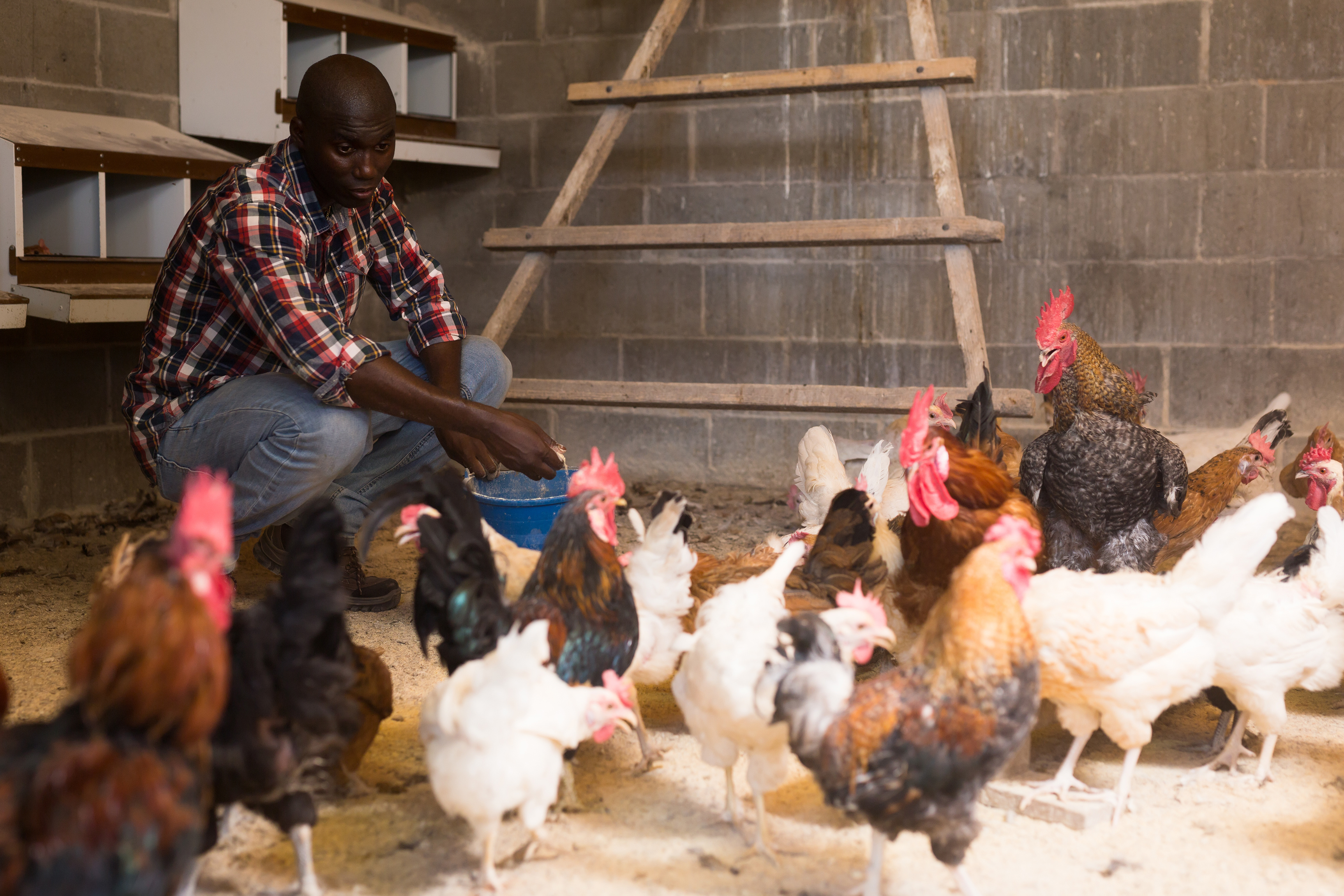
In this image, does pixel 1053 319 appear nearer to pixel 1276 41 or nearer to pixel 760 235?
pixel 760 235

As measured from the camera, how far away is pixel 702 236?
4594mm

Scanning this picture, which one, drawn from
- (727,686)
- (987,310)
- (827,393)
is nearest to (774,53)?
(987,310)

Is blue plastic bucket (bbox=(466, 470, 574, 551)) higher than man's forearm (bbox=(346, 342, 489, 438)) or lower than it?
lower

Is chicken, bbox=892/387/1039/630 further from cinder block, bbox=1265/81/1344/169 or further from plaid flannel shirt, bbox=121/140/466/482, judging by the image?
cinder block, bbox=1265/81/1344/169

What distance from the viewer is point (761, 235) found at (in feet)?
14.8

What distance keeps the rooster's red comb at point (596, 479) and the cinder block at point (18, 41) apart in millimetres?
3565

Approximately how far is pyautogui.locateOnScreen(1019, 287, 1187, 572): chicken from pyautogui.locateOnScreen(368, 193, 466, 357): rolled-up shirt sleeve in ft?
6.58

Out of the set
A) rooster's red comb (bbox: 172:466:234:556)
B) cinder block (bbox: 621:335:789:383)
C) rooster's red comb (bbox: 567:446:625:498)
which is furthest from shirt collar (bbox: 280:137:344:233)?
cinder block (bbox: 621:335:789:383)

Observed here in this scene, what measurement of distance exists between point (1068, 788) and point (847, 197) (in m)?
4.07

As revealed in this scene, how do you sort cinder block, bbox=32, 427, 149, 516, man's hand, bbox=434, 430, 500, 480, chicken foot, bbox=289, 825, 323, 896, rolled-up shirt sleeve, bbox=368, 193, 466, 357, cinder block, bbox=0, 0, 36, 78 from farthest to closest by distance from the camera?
cinder block, bbox=32, 427, 149, 516 → cinder block, bbox=0, 0, 36, 78 → rolled-up shirt sleeve, bbox=368, 193, 466, 357 → man's hand, bbox=434, 430, 500, 480 → chicken foot, bbox=289, 825, 323, 896

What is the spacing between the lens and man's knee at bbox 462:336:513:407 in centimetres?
388

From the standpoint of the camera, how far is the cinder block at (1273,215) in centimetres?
521

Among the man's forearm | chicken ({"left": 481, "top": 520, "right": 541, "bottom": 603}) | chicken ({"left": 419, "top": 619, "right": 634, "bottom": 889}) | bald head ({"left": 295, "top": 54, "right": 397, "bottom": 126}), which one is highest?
bald head ({"left": 295, "top": 54, "right": 397, "bottom": 126})

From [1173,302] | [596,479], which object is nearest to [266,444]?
[596,479]
